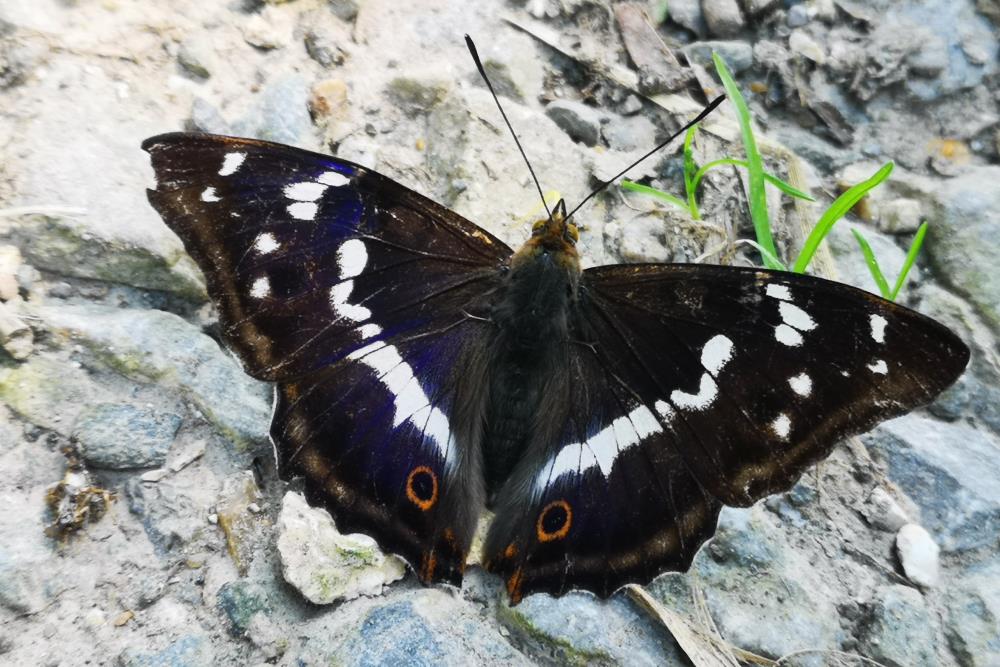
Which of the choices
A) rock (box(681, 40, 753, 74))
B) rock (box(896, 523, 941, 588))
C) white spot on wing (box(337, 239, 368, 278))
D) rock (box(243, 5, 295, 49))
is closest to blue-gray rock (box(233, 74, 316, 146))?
rock (box(243, 5, 295, 49))

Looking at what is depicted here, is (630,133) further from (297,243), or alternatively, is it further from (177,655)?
(177,655)

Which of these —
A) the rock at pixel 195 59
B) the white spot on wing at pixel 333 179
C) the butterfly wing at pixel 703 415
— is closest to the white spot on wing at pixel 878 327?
the butterfly wing at pixel 703 415

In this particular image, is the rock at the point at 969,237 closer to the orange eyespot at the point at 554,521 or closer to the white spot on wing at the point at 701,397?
the white spot on wing at the point at 701,397

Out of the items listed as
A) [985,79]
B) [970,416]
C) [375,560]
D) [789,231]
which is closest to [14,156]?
[375,560]

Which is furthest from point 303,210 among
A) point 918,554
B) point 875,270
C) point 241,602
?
point 918,554

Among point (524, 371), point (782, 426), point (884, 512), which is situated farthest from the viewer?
point (884, 512)

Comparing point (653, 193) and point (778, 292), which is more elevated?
point (778, 292)
